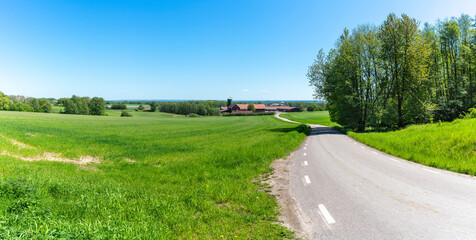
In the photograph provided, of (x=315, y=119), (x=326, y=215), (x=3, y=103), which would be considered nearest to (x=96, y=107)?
(x=3, y=103)

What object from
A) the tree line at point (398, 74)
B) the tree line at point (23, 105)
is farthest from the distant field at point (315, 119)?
the tree line at point (23, 105)

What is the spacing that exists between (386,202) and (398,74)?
2982cm

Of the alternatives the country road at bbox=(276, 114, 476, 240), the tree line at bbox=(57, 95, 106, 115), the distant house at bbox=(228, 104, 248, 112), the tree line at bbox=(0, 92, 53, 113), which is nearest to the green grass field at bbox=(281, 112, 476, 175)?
the country road at bbox=(276, 114, 476, 240)

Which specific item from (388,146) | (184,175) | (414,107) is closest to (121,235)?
(184,175)

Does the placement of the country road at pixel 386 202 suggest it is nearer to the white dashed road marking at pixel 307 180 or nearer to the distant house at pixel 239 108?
the white dashed road marking at pixel 307 180

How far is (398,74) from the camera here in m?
28.2

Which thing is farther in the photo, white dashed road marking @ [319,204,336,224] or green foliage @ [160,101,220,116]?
green foliage @ [160,101,220,116]

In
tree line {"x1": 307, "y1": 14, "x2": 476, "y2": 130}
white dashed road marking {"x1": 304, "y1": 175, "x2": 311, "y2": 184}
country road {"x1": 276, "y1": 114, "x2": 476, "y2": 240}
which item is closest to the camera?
country road {"x1": 276, "y1": 114, "x2": 476, "y2": 240}

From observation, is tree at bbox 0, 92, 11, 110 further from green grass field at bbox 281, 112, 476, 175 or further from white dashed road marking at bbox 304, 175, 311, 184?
green grass field at bbox 281, 112, 476, 175

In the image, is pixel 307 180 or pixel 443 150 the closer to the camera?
pixel 307 180

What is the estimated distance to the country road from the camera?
4262 mm

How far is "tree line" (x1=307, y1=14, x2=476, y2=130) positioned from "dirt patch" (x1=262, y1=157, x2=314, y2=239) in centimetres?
2641

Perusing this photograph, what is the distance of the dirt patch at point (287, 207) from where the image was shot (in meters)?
4.56

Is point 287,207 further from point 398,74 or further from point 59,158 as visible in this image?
point 398,74
